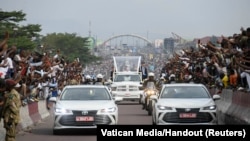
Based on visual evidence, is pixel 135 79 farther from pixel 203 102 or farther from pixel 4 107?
pixel 4 107

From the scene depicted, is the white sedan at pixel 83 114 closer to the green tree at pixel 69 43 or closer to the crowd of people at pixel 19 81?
the crowd of people at pixel 19 81

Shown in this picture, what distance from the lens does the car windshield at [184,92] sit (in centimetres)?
2503

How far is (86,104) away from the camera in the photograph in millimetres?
24281

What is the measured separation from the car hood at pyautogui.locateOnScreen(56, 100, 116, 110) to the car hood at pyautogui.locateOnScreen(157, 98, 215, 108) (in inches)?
61.2

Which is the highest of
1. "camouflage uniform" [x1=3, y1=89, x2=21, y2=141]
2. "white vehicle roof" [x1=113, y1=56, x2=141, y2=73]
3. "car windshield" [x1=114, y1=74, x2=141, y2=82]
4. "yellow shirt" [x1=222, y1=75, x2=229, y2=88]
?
"camouflage uniform" [x1=3, y1=89, x2=21, y2=141]

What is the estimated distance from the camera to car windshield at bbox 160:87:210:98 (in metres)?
25.0

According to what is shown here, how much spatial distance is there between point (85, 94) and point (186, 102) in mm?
3508

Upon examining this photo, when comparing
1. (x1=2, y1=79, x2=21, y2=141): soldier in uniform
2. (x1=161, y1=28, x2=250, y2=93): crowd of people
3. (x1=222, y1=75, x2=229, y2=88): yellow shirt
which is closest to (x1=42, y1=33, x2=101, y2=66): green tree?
(x1=161, y1=28, x2=250, y2=93): crowd of people

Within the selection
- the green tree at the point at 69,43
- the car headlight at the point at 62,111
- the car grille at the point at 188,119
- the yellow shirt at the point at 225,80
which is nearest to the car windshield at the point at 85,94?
the car headlight at the point at 62,111

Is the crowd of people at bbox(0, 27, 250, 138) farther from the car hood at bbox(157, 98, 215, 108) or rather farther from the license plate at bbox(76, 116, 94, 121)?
the license plate at bbox(76, 116, 94, 121)

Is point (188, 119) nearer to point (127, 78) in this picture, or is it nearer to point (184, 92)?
point (184, 92)

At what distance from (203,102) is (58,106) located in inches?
167

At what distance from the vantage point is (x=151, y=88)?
120ft

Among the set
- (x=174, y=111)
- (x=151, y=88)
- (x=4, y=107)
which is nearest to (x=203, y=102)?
(x=174, y=111)
